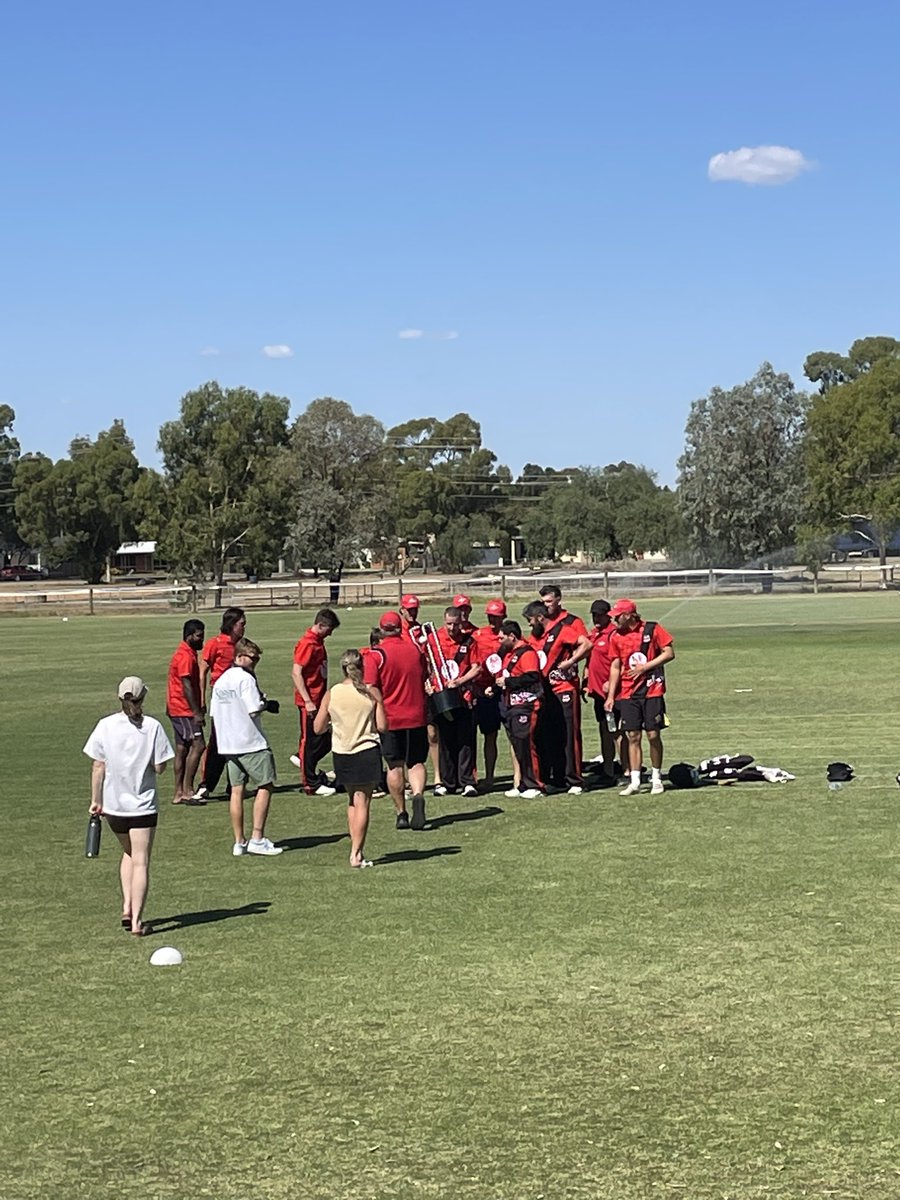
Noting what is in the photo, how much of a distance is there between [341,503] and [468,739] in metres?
80.3

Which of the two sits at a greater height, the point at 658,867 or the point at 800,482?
the point at 800,482

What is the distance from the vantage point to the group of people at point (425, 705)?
→ 1288 centimetres

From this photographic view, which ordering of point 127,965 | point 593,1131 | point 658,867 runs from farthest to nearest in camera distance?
1. point 658,867
2. point 127,965
3. point 593,1131

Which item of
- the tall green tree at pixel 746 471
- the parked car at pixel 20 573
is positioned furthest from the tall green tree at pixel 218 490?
the parked car at pixel 20 573

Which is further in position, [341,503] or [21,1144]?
[341,503]

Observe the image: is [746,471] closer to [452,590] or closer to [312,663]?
[452,590]

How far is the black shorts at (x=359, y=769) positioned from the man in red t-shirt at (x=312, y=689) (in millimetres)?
3318

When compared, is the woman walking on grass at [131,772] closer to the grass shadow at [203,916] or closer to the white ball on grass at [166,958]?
the grass shadow at [203,916]

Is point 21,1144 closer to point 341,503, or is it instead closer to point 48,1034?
point 48,1034

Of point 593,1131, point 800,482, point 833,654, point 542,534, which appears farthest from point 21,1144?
point 542,534

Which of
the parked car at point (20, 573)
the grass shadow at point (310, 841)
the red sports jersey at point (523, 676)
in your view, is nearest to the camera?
the grass shadow at point (310, 841)

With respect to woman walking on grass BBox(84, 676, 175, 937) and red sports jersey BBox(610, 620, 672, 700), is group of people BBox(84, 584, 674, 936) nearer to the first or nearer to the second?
red sports jersey BBox(610, 620, 672, 700)

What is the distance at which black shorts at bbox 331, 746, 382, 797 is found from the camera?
1238 cm

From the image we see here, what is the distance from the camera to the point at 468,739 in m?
17.1
